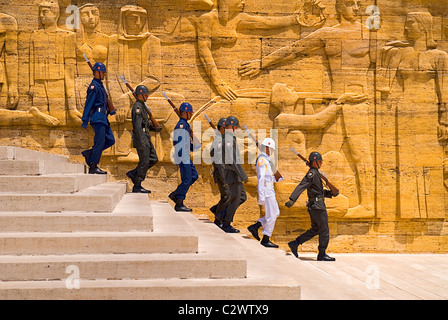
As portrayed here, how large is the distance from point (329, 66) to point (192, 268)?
7.81 meters

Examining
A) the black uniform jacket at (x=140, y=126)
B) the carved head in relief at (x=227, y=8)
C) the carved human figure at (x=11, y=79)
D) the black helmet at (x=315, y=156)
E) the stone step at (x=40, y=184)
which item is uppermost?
the carved head in relief at (x=227, y=8)

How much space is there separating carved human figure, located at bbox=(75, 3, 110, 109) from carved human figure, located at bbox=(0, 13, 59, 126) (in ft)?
2.69

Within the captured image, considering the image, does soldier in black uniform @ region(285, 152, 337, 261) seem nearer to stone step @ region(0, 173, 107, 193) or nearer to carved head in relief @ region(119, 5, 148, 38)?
stone step @ region(0, 173, 107, 193)

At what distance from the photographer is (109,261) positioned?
14.2 feet

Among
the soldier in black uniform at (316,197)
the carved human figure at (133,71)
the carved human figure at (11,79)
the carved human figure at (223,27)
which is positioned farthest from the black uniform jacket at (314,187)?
the carved human figure at (11,79)

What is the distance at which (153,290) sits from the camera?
4.12m

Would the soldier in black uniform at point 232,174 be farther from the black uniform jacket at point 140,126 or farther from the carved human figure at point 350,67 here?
the carved human figure at point 350,67

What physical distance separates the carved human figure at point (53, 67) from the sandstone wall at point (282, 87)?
0.02 meters

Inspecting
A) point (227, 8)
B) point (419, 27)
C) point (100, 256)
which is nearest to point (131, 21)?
point (227, 8)

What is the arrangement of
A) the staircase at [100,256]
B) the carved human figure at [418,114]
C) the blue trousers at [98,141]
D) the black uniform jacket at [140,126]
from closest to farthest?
the staircase at [100,256] → the blue trousers at [98,141] → the black uniform jacket at [140,126] → the carved human figure at [418,114]

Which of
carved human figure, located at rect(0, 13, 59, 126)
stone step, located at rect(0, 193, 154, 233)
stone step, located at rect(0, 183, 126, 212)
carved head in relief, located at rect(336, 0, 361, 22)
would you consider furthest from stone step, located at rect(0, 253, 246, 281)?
carved head in relief, located at rect(336, 0, 361, 22)

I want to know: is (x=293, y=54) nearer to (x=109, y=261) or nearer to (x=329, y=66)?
(x=329, y=66)

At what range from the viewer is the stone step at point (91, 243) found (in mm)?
4578

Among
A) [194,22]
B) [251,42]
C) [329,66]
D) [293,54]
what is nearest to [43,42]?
[194,22]
